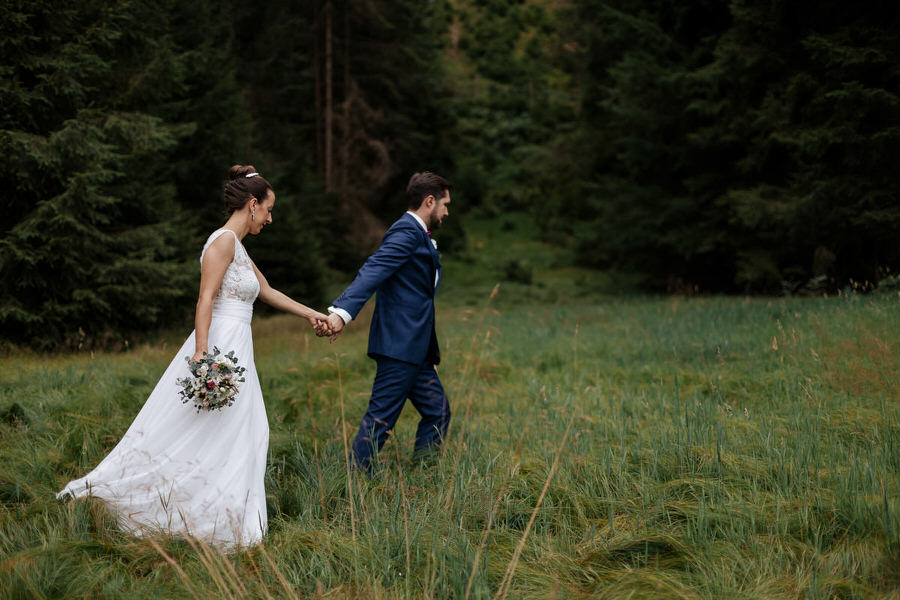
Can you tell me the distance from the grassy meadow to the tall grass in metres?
0.01

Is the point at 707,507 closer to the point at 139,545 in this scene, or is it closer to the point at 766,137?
the point at 139,545

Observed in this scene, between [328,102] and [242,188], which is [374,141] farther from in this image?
[242,188]

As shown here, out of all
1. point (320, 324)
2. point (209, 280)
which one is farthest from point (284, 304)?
point (209, 280)

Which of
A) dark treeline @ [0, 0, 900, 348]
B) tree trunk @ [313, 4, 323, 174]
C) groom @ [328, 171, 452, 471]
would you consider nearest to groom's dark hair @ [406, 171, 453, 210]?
groom @ [328, 171, 452, 471]

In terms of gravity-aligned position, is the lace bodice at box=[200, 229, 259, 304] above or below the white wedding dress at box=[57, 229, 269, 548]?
above

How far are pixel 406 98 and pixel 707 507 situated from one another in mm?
28323

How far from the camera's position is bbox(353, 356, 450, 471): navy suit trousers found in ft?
13.3

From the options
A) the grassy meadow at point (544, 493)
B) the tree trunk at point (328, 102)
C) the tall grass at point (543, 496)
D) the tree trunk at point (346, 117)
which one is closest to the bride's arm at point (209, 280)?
the grassy meadow at point (544, 493)

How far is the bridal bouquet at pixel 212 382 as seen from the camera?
11.0 feet

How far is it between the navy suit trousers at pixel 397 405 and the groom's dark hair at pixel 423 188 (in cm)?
114

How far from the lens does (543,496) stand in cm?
302

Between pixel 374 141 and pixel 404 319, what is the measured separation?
23.2 metres

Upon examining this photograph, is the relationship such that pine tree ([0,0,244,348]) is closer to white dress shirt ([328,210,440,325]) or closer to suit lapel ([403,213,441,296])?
white dress shirt ([328,210,440,325])

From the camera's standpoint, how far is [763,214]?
13562mm
